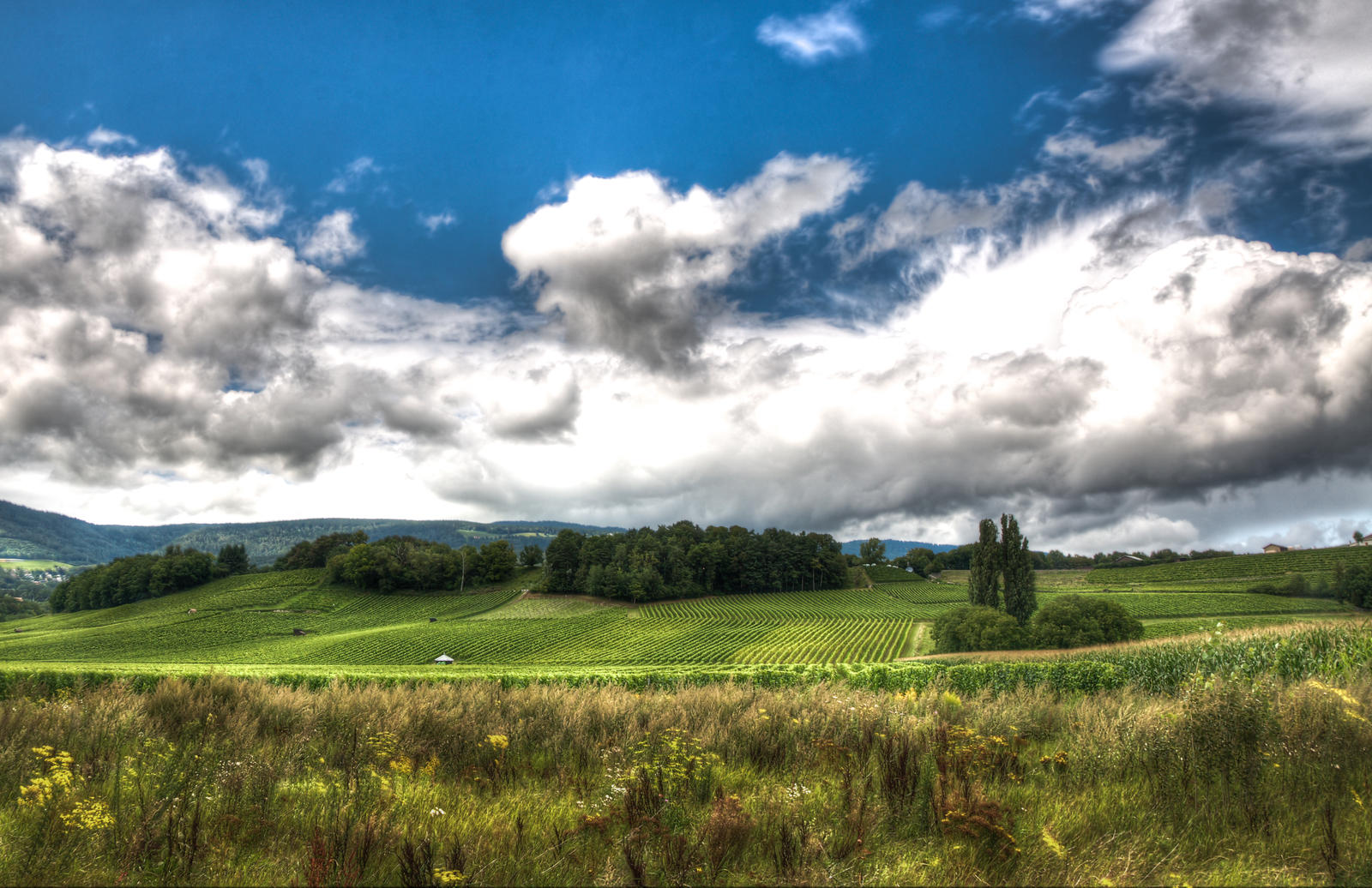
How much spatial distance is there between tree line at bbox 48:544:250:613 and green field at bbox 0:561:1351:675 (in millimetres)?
5230

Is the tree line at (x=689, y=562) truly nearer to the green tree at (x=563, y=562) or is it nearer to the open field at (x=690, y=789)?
the green tree at (x=563, y=562)

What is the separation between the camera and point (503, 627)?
247 feet

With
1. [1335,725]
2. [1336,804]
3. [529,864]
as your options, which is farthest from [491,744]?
[1335,725]

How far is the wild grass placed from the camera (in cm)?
408

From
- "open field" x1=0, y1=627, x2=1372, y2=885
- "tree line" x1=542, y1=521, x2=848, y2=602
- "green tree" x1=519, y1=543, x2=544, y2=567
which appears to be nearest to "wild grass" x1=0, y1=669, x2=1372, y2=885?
"open field" x1=0, y1=627, x2=1372, y2=885

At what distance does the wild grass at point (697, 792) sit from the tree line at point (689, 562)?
301ft

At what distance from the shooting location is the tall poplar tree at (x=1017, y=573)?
67.4m

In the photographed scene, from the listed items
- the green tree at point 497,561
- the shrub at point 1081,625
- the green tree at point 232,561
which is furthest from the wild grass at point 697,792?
the green tree at point 232,561

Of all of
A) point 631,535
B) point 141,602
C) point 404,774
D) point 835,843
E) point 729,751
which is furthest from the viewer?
point 631,535

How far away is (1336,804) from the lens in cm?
501

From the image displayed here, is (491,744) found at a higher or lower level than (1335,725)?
lower

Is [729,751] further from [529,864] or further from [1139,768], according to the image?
[1139,768]

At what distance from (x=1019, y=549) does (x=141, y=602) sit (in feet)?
430

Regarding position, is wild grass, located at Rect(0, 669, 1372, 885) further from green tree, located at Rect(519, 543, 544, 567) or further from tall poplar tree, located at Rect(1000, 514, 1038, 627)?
green tree, located at Rect(519, 543, 544, 567)
